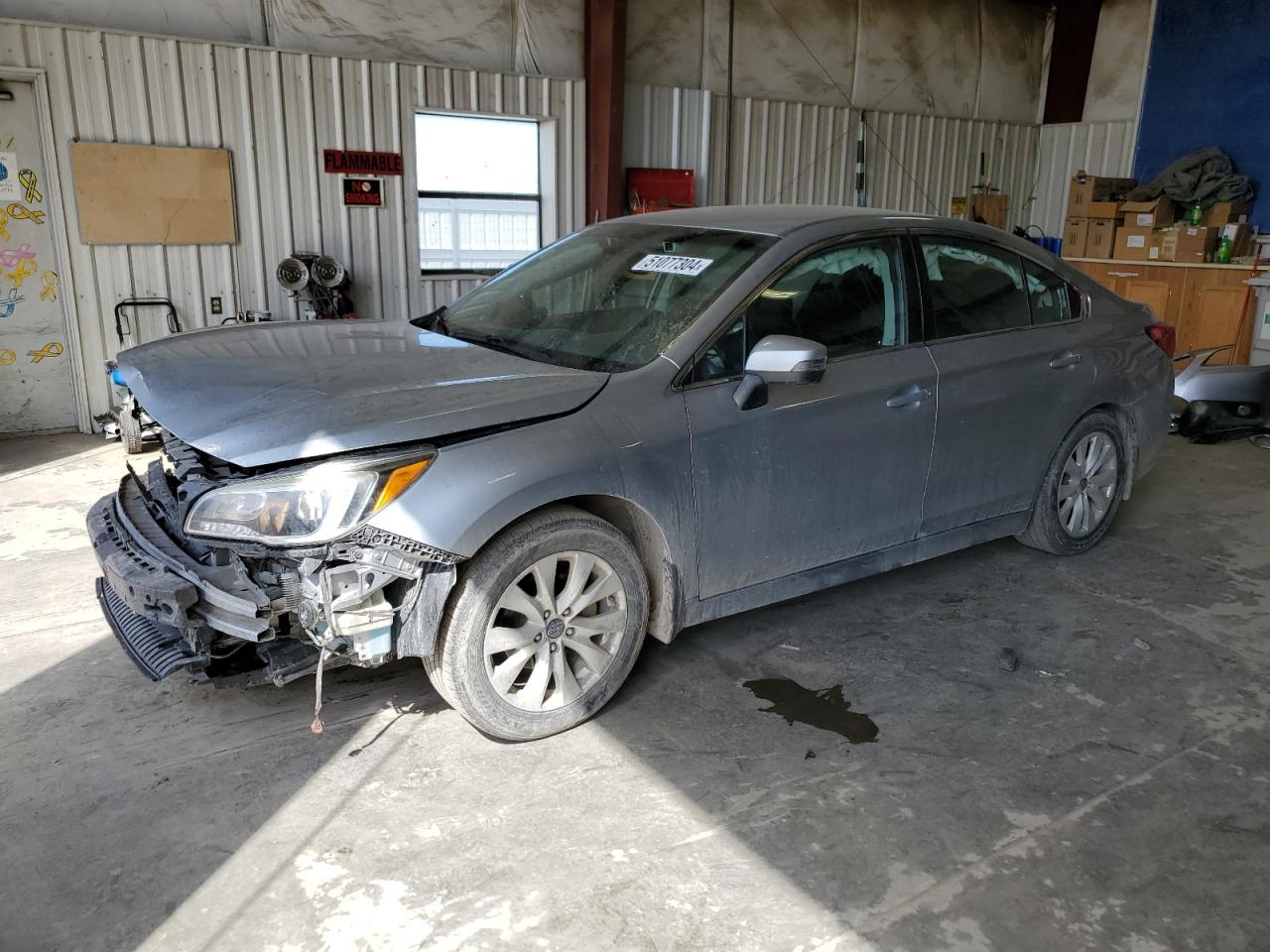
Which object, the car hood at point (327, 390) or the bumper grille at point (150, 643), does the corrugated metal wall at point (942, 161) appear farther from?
the bumper grille at point (150, 643)

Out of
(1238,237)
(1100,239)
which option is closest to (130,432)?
(1100,239)

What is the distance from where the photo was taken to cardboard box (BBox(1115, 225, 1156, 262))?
10055mm

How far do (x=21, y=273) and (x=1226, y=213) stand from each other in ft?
34.5

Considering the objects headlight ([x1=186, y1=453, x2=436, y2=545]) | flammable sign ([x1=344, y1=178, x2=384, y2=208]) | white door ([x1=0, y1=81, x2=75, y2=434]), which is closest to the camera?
headlight ([x1=186, y1=453, x2=436, y2=545])

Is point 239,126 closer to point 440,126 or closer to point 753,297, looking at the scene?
point 440,126

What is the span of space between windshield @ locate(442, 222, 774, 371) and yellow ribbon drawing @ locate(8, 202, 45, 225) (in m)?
4.37

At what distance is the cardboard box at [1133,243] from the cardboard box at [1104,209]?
174 millimetres

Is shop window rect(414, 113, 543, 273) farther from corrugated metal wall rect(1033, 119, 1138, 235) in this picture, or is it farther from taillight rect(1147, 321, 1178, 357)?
corrugated metal wall rect(1033, 119, 1138, 235)

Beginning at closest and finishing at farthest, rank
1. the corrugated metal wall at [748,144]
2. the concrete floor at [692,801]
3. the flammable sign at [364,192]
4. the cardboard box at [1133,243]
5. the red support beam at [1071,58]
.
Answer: the concrete floor at [692,801] < the flammable sign at [364,192] < the corrugated metal wall at [748,144] < the cardboard box at [1133,243] < the red support beam at [1071,58]

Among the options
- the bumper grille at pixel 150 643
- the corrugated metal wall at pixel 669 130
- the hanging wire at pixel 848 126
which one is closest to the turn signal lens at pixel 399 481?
the bumper grille at pixel 150 643

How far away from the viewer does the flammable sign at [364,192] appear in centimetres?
762

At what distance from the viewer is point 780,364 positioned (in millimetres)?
3043

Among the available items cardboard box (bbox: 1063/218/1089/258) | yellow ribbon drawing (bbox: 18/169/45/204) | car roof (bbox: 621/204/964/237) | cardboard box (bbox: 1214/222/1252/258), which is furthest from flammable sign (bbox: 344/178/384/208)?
cardboard box (bbox: 1214/222/1252/258)

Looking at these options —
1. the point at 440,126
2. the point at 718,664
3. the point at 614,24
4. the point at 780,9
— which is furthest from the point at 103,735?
the point at 780,9
